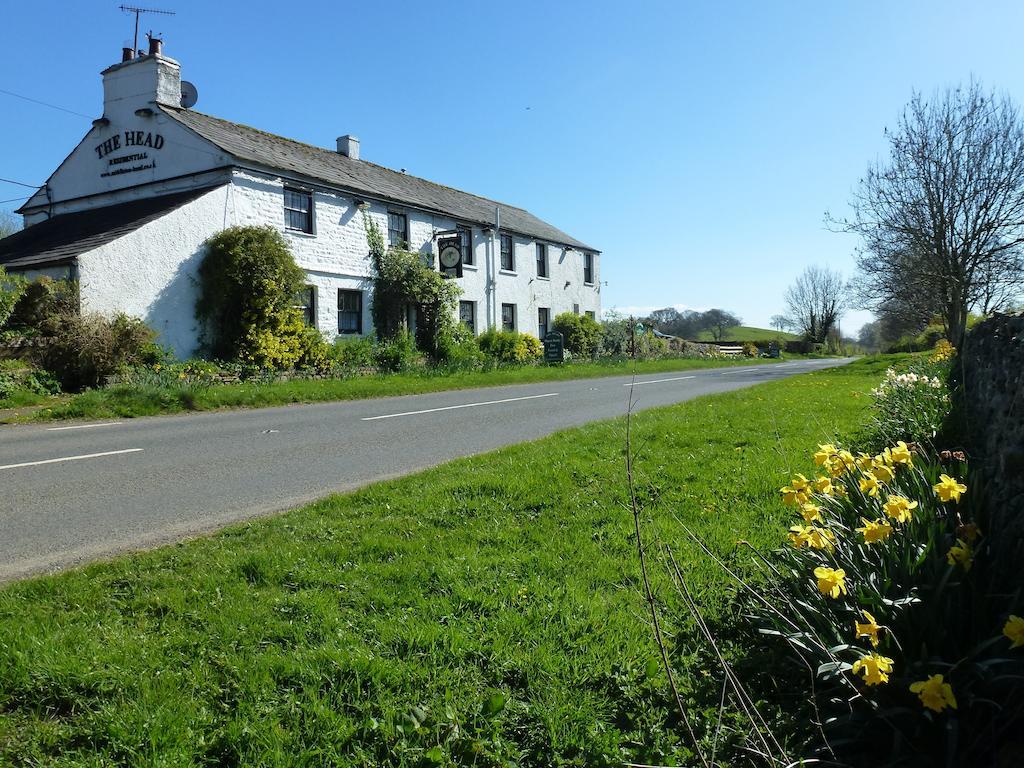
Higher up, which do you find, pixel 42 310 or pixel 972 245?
pixel 972 245

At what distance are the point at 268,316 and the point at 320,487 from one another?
40.3ft

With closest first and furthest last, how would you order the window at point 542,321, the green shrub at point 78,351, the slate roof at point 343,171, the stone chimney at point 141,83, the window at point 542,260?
the green shrub at point 78,351 → the slate roof at point 343,171 → the stone chimney at point 141,83 → the window at point 542,321 → the window at point 542,260

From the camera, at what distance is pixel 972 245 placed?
77.5ft

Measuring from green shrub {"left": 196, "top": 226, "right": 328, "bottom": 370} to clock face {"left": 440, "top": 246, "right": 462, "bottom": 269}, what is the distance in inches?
338

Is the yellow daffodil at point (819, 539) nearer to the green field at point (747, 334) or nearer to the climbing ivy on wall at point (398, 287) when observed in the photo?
the climbing ivy on wall at point (398, 287)

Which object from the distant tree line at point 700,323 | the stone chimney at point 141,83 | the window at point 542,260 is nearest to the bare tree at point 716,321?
the distant tree line at point 700,323

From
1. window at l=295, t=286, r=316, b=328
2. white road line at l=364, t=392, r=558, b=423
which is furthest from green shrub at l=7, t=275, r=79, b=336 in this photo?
white road line at l=364, t=392, r=558, b=423

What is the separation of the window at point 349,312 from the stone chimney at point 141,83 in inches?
310

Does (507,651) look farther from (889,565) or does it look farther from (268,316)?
(268,316)

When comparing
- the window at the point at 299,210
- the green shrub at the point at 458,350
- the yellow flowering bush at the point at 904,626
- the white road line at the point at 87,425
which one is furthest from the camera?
the green shrub at the point at 458,350

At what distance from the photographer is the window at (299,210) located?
20.0 m

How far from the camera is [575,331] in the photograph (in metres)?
31.3

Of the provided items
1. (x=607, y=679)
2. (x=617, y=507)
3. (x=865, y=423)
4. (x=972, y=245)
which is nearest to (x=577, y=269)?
(x=972, y=245)

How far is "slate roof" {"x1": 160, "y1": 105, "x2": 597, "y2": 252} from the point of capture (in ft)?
64.0
